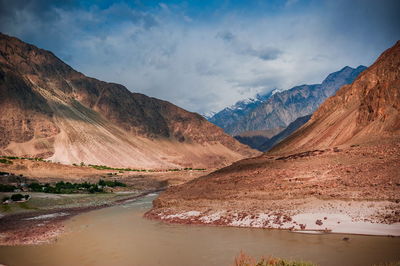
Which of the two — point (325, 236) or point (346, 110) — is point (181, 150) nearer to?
point (346, 110)

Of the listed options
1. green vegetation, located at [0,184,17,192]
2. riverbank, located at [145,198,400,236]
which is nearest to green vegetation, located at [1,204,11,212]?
green vegetation, located at [0,184,17,192]

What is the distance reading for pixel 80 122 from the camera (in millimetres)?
→ 125500

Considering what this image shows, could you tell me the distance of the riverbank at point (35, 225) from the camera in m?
21.6

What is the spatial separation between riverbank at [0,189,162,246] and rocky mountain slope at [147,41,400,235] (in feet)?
27.2

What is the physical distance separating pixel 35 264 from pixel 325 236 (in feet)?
46.7

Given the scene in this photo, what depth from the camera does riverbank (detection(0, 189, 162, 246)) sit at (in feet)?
71.0

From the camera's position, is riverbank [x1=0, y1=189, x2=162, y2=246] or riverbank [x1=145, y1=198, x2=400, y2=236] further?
riverbank [x1=0, y1=189, x2=162, y2=246]

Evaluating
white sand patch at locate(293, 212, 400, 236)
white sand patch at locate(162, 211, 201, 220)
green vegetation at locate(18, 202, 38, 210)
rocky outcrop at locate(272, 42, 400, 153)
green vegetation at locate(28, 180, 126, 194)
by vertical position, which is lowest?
green vegetation at locate(18, 202, 38, 210)

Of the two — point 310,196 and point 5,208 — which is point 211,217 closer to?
point 310,196

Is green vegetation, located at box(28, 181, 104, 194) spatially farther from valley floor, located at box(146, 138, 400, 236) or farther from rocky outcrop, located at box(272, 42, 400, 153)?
rocky outcrop, located at box(272, 42, 400, 153)

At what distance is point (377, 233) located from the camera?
54.8ft

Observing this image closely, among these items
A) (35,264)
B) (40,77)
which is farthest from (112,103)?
(35,264)

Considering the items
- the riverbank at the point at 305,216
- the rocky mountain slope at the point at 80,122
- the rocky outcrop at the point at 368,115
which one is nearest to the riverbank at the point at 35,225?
the riverbank at the point at 305,216

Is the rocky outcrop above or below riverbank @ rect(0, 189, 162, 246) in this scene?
above
